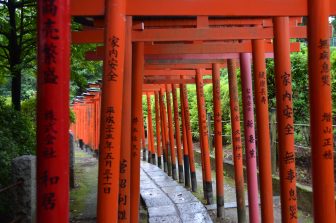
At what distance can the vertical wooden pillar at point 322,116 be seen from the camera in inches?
161

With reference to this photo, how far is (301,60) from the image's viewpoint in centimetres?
1009

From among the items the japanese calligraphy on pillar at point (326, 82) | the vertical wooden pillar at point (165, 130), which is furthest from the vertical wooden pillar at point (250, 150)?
the vertical wooden pillar at point (165, 130)

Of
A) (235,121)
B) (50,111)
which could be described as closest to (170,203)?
(235,121)

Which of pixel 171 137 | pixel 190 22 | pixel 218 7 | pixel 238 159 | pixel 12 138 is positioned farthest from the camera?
pixel 171 137

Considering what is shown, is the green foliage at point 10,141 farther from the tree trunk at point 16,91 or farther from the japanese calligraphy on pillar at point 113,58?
the japanese calligraphy on pillar at point 113,58

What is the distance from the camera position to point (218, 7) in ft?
15.2

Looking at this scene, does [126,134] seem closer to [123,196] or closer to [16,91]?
[123,196]

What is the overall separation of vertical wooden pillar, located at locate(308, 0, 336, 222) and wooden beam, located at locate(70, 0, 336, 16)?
1.25 feet

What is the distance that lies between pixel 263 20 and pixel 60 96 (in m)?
4.62

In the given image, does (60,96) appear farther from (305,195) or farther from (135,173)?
(305,195)

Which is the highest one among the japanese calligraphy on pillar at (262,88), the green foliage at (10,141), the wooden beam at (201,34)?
the wooden beam at (201,34)

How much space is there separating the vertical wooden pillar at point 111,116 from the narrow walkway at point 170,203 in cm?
432

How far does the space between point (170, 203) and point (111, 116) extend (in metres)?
6.10

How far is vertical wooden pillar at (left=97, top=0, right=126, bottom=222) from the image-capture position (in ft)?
12.8
